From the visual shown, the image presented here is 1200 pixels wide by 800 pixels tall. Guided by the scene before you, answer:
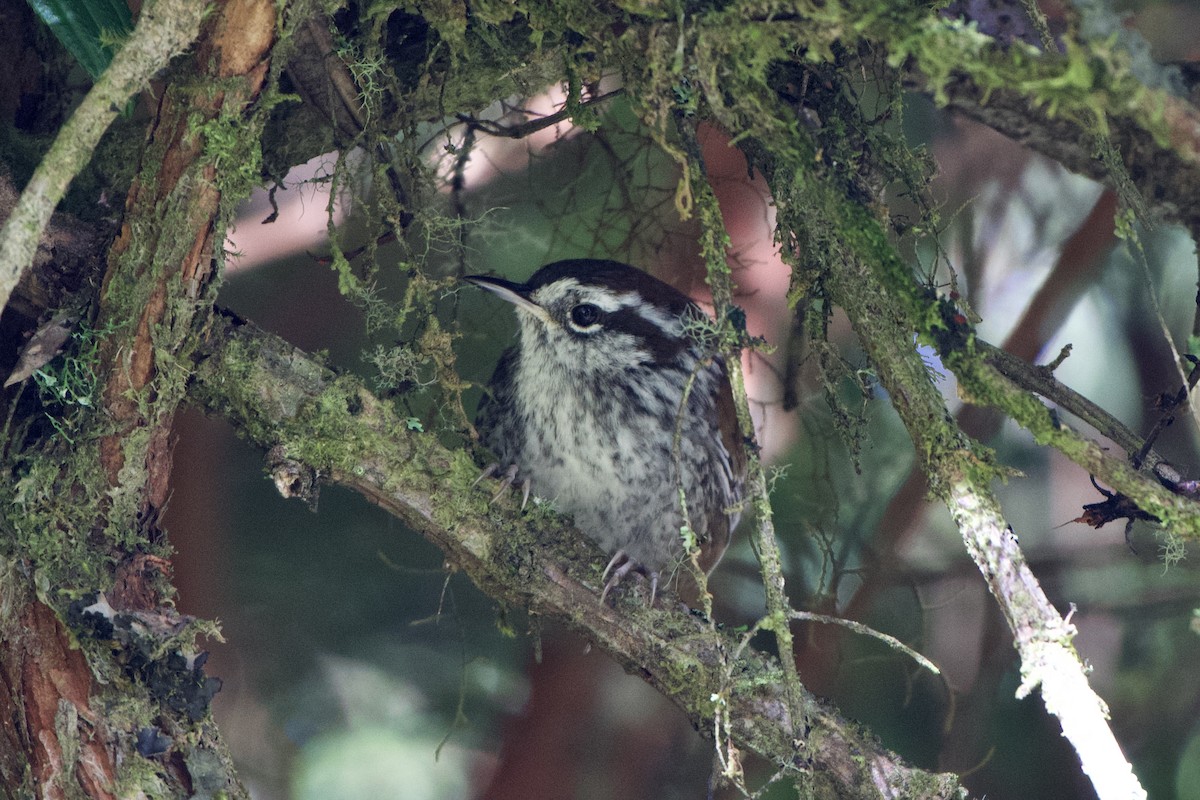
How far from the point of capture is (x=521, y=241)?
3875 mm

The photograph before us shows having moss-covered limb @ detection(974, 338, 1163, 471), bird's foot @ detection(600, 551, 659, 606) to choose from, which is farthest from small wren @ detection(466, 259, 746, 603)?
moss-covered limb @ detection(974, 338, 1163, 471)

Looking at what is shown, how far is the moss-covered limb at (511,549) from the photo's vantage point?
2.39 meters

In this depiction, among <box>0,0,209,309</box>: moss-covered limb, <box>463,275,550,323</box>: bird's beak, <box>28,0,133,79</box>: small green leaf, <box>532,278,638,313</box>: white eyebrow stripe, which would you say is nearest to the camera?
<box>0,0,209,309</box>: moss-covered limb

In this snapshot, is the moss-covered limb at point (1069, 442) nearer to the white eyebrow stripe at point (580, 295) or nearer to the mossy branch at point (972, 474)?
the mossy branch at point (972, 474)

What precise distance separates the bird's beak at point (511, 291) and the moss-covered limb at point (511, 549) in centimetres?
64

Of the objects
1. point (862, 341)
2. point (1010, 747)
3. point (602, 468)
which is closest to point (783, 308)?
point (602, 468)

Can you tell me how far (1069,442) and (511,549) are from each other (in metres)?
Result: 1.25

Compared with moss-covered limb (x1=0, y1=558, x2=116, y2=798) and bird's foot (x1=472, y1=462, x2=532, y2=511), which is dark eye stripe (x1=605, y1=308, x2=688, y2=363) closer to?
bird's foot (x1=472, y1=462, x2=532, y2=511)

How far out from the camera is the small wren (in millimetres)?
3105

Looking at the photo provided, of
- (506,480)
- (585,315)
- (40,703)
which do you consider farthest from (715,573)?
(40,703)

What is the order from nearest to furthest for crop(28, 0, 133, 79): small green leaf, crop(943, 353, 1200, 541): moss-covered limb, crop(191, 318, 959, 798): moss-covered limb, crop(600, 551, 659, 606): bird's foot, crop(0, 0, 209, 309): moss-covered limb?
1. crop(0, 0, 209, 309): moss-covered limb
2. crop(943, 353, 1200, 541): moss-covered limb
3. crop(28, 0, 133, 79): small green leaf
4. crop(191, 318, 959, 798): moss-covered limb
5. crop(600, 551, 659, 606): bird's foot

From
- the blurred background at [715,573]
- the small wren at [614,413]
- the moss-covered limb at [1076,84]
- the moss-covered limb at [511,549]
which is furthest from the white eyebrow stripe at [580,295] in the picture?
the moss-covered limb at [1076,84]

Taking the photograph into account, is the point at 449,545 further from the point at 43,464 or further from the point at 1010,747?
the point at 1010,747

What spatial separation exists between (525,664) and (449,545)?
4.60 ft
